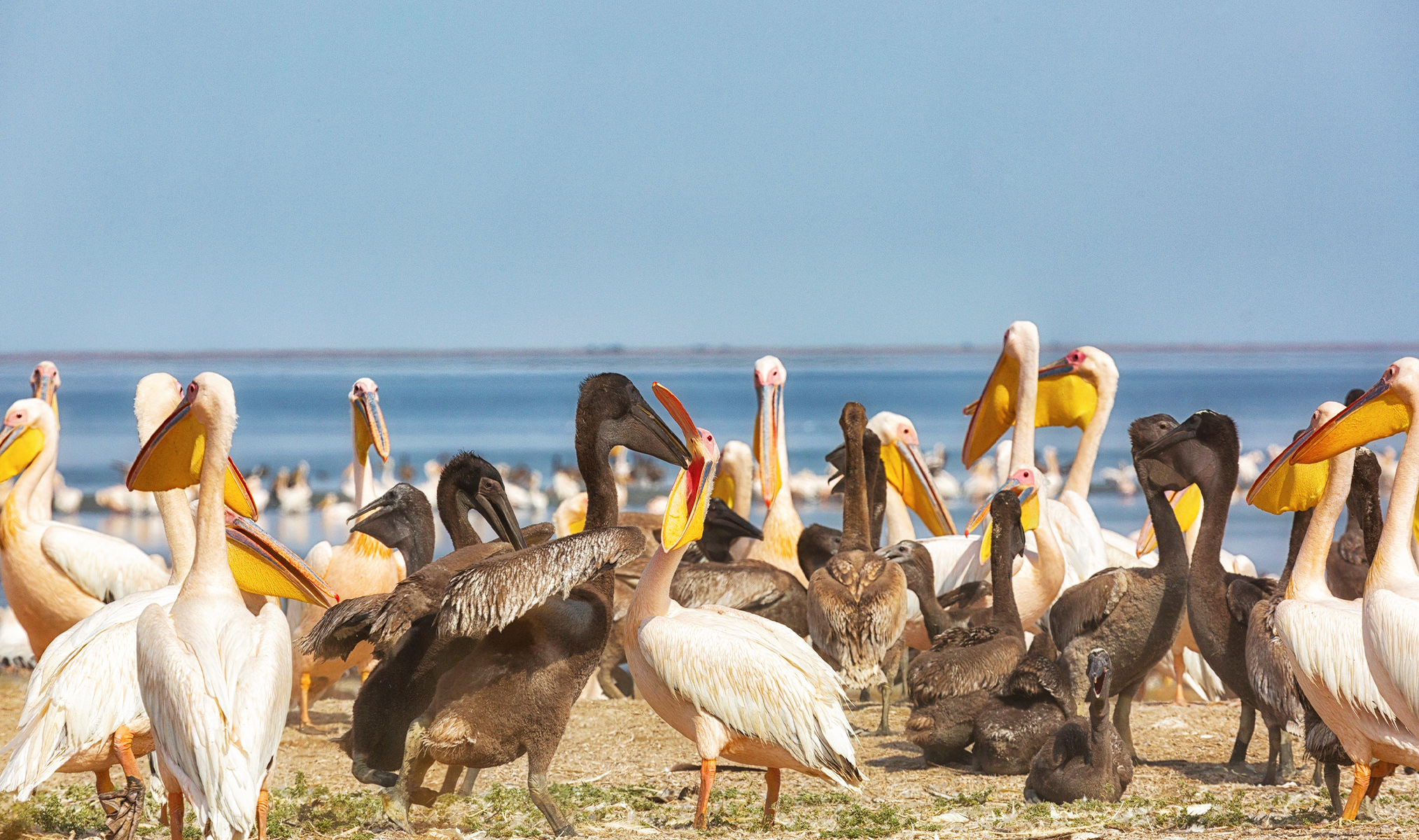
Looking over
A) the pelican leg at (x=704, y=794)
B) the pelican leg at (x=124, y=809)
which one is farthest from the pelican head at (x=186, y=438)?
the pelican leg at (x=704, y=794)

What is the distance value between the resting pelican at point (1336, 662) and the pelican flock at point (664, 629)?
0.4 inches

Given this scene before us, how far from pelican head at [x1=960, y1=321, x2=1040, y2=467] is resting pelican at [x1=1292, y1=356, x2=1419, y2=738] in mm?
4043

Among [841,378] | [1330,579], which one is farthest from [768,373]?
[841,378]

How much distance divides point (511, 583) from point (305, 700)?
3.32m

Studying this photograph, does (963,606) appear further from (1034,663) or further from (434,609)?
(434,609)

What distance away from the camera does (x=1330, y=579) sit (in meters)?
7.47

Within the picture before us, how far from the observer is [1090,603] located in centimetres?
643

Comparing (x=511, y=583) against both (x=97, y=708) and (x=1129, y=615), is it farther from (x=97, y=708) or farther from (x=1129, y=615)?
(x=1129, y=615)

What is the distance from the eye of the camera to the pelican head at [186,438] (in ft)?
15.5

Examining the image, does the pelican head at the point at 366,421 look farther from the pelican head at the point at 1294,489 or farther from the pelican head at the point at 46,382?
the pelican head at the point at 1294,489

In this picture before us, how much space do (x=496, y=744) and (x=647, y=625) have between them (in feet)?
2.24

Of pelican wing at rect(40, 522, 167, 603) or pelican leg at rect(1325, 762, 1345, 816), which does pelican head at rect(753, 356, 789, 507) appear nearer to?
pelican wing at rect(40, 522, 167, 603)

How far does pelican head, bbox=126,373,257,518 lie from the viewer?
4.72 m

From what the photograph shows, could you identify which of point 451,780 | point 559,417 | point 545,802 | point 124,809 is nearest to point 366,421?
point 451,780
